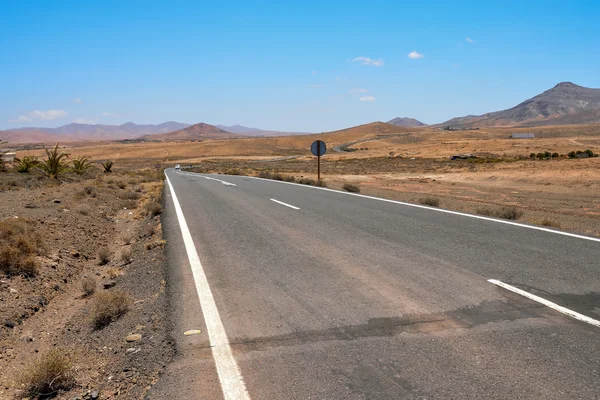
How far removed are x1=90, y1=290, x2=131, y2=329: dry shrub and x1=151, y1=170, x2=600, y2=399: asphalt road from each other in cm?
64

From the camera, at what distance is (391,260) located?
7.14m

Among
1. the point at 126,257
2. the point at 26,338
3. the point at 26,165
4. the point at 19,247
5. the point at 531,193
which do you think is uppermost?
the point at 26,165

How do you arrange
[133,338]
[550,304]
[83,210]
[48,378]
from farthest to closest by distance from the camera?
[83,210]
[550,304]
[133,338]
[48,378]

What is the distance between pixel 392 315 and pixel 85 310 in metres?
4.36

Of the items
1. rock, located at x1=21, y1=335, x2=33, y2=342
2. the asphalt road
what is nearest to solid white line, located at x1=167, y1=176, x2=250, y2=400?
the asphalt road

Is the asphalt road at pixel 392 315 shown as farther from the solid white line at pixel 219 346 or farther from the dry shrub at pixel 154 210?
the dry shrub at pixel 154 210

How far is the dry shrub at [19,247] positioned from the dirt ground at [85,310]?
187 mm

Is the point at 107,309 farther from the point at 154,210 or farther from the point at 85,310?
the point at 154,210

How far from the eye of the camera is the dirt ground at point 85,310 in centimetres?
421

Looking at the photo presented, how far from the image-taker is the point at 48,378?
4023 mm

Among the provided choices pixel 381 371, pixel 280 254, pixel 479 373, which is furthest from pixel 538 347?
pixel 280 254

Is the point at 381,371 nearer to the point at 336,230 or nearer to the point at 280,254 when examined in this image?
the point at 280,254

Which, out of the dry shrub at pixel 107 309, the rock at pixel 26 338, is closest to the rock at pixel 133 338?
the dry shrub at pixel 107 309

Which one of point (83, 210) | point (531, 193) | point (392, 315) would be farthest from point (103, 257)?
point (531, 193)
